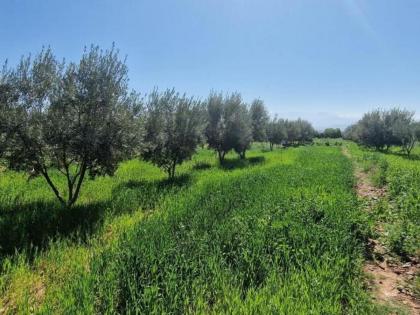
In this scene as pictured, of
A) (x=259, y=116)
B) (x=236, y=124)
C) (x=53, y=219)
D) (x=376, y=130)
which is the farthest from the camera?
(x=376, y=130)

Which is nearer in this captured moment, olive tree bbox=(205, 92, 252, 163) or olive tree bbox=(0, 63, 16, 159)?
olive tree bbox=(0, 63, 16, 159)

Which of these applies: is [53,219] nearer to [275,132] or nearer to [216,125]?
[216,125]

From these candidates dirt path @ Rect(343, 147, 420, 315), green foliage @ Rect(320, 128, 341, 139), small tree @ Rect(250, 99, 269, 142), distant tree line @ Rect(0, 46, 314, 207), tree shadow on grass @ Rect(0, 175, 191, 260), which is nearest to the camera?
dirt path @ Rect(343, 147, 420, 315)

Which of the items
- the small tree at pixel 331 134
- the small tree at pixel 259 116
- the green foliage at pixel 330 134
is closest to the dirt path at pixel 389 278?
the small tree at pixel 259 116

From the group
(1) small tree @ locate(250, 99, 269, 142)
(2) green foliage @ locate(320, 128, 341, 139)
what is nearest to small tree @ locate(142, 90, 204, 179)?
(1) small tree @ locate(250, 99, 269, 142)

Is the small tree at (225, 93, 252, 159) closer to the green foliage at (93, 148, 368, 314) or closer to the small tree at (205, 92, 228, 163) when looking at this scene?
the small tree at (205, 92, 228, 163)

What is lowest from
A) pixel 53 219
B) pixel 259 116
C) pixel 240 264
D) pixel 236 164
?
pixel 240 264

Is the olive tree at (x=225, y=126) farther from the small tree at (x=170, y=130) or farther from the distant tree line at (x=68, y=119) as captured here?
the distant tree line at (x=68, y=119)

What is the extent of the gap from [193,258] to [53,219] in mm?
5706

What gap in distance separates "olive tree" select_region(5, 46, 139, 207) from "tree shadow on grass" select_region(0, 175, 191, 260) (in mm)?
1118

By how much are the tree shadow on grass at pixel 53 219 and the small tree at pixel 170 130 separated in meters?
5.54

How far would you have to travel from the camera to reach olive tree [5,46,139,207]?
32.4 feet

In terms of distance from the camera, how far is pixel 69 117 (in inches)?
409

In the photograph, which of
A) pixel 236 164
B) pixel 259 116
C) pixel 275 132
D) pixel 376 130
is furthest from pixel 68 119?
pixel 376 130
